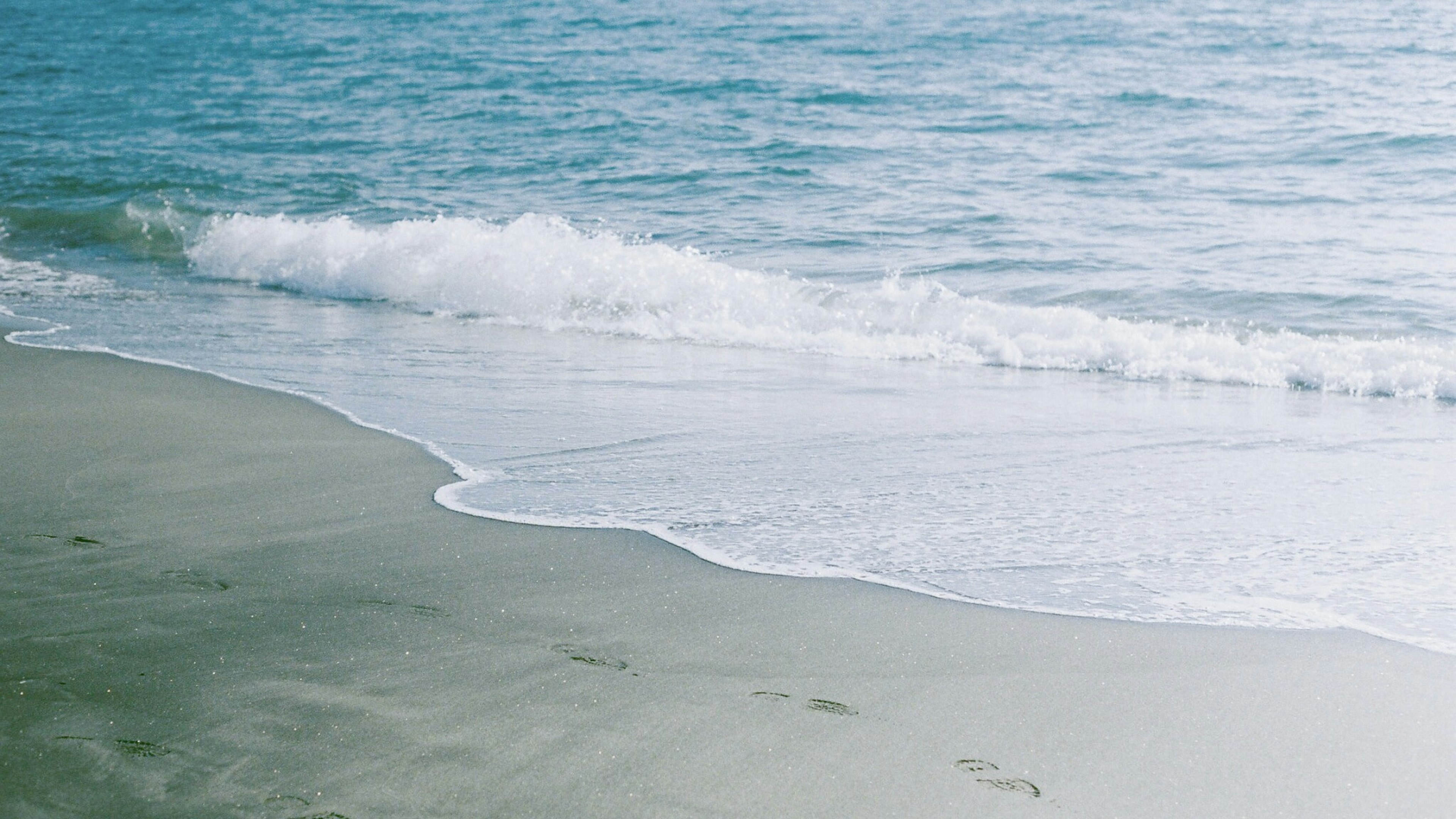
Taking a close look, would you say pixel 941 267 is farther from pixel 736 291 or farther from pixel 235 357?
pixel 235 357

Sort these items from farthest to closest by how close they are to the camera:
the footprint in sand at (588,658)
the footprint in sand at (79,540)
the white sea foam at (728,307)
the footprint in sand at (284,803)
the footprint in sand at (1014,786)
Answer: the white sea foam at (728,307) → the footprint in sand at (79,540) → the footprint in sand at (588,658) → the footprint in sand at (1014,786) → the footprint in sand at (284,803)

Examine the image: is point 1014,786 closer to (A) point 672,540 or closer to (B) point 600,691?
(B) point 600,691

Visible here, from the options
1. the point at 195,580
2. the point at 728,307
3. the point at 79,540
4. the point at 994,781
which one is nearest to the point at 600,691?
the point at 994,781

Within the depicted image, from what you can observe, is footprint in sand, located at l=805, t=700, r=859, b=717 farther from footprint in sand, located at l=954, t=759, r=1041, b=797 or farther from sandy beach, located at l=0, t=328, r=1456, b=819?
footprint in sand, located at l=954, t=759, r=1041, b=797

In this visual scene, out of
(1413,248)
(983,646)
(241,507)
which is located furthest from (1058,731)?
(1413,248)

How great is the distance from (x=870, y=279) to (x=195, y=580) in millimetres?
6331

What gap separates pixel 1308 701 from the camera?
263 cm

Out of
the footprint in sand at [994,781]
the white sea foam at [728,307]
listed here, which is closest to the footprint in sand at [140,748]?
the footprint in sand at [994,781]

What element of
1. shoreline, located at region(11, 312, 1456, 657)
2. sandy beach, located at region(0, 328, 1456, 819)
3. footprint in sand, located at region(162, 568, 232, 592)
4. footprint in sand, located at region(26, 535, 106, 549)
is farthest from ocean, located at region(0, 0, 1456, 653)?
footprint in sand, located at region(26, 535, 106, 549)

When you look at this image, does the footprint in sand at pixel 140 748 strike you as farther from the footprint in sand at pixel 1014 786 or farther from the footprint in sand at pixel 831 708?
the footprint in sand at pixel 1014 786

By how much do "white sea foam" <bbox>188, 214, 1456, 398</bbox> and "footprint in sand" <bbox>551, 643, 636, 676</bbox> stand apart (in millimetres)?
4641

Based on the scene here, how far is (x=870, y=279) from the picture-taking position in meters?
8.83

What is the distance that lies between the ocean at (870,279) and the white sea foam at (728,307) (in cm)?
4

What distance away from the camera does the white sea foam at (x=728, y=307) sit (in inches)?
263
